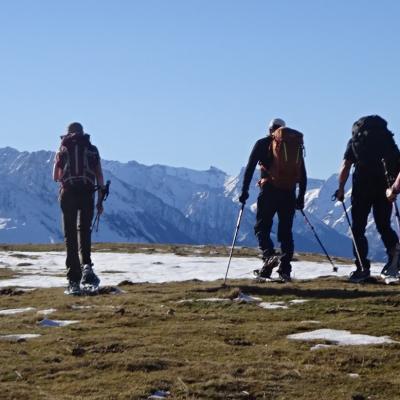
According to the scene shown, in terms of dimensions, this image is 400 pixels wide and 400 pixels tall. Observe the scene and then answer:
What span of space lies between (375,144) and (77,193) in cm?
633

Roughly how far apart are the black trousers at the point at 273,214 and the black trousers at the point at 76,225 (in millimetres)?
3676

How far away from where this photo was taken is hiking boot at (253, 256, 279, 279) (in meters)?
18.7

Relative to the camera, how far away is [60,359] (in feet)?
35.2

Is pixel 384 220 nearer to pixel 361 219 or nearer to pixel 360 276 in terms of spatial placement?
pixel 361 219

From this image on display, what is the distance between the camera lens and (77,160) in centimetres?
1827

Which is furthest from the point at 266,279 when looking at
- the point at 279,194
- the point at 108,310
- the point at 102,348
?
the point at 102,348

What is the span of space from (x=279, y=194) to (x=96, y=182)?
158 inches

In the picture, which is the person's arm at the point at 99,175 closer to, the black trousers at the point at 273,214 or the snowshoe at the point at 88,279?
the snowshoe at the point at 88,279

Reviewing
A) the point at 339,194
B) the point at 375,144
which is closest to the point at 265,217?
the point at 339,194

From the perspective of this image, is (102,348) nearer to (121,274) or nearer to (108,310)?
(108,310)

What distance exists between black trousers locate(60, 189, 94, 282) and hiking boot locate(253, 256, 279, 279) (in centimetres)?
379

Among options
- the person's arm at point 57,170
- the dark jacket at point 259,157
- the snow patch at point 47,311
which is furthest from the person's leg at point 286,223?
the snow patch at point 47,311

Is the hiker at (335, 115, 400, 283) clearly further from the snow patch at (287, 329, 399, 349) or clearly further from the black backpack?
the snow patch at (287, 329, 399, 349)

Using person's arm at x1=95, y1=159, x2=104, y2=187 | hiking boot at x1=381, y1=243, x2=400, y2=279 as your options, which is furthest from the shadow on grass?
person's arm at x1=95, y1=159, x2=104, y2=187
